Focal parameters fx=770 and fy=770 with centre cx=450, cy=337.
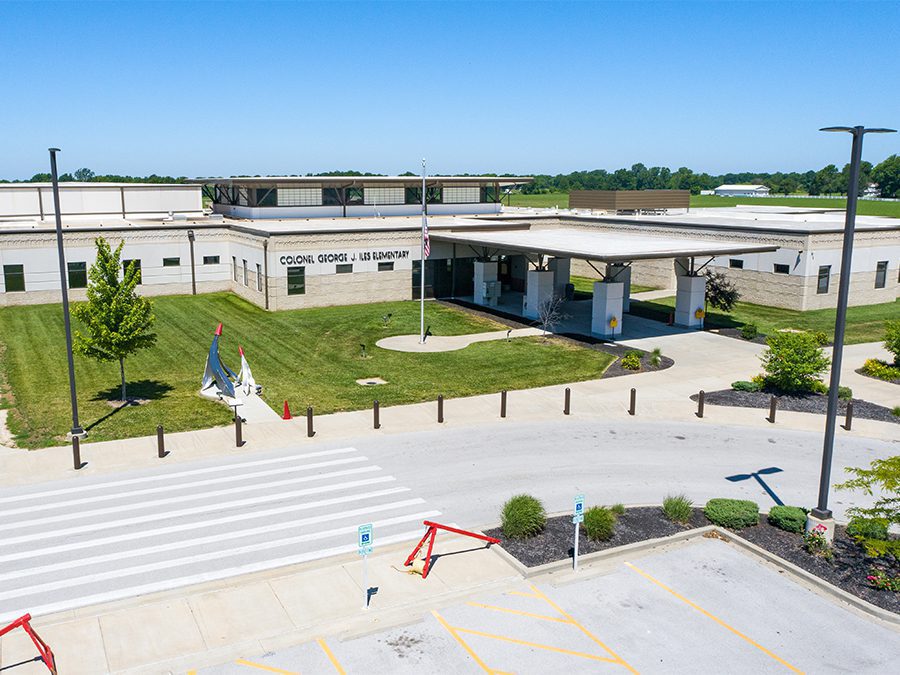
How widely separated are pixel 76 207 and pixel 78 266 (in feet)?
39.9

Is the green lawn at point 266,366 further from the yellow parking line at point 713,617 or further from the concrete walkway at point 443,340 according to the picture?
the yellow parking line at point 713,617

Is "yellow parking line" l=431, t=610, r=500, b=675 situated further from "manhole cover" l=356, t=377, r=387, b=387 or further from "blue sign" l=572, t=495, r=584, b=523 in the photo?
"manhole cover" l=356, t=377, r=387, b=387

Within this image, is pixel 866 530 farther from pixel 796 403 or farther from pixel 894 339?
pixel 894 339

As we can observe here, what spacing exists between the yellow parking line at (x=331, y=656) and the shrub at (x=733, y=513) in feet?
32.1

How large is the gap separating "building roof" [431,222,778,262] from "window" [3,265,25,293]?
24.1 meters

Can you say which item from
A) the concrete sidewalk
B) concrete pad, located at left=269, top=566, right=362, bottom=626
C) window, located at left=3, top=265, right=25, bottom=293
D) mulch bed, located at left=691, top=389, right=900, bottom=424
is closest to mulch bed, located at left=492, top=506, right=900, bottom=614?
concrete pad, located at left=269, top=566, right=362, bottom=626

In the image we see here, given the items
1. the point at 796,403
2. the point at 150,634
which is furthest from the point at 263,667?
the point at 796,403

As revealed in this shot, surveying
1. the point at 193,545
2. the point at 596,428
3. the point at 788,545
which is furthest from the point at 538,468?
the point at 193,545

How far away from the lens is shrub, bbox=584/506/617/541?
17.0 m

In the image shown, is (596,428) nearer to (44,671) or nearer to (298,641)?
(298,641)

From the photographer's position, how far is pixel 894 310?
47.4 meters

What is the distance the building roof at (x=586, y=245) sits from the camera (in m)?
36.1

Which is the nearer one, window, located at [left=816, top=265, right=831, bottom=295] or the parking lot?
the parking lot

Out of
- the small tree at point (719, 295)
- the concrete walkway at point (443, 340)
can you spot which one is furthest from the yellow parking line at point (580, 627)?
the small tree at point (719, 295)
